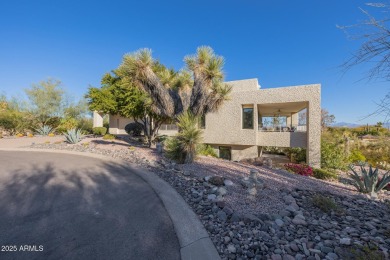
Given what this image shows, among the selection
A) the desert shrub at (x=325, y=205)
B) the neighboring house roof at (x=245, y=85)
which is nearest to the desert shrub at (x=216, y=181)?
the desert shrub at (x=325, y=205)

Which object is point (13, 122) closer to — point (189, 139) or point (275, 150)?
point (189, 139)

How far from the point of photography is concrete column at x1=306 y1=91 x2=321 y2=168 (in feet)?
36.2

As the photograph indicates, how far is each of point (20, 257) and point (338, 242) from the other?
15.2 ft

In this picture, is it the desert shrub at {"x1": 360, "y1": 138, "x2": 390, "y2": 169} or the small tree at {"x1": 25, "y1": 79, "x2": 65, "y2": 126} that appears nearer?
the desert shrub at {"x1": 360, "y1": 138, "x2": 390, "y2": 169}

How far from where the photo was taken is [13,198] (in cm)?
392

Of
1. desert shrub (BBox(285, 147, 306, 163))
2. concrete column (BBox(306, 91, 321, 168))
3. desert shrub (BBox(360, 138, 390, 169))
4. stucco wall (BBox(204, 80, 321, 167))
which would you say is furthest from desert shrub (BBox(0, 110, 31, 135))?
desert shrub (BBox(360, 138, 390, 169))

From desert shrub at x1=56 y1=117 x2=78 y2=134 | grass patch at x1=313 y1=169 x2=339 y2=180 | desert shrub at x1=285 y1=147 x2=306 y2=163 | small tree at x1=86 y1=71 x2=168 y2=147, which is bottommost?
grass patch at x1=313 y1=169 x2=339 y2=180

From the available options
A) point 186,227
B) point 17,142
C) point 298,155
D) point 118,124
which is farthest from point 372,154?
point 118,124

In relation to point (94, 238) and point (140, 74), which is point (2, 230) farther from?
point (140, 74)

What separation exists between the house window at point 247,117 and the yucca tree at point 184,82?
555cm

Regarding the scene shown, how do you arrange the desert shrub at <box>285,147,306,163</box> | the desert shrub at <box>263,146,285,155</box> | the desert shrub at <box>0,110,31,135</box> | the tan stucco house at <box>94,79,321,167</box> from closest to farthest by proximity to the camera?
1. the tan stucco house at <box>94,79,321,167</box>
2. the desert shrub at <box>285,147,306,163</box>
3. the desert shrub at <box>263,146,285,155</box>
4. the desert shrub at <box>0,110,31,135</box>

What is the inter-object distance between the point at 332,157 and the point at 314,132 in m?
1.94

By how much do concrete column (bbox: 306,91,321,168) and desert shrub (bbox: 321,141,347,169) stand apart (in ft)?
1.77

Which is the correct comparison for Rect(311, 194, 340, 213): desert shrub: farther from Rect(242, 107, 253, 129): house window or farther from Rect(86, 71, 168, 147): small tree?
Rect(86, 71, 168, 147): small tree
